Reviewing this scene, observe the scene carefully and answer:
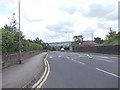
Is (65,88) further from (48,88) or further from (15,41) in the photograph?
(15,41)

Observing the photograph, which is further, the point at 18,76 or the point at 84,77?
the point at 18,76

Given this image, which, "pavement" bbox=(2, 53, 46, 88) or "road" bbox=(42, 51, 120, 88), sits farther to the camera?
"pavement" bbox=(2, 53, 46, 88)

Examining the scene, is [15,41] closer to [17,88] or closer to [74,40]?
[17,88]

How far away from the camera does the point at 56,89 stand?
1385 centimetres

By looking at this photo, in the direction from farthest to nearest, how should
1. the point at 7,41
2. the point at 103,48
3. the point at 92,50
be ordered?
the point at 92,50
the point at 103,48
the point at 7,41

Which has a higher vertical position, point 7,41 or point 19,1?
point 19,1

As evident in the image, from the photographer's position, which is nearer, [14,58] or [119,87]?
[119,87]

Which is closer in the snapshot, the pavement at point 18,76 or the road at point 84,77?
the road at point 84,77

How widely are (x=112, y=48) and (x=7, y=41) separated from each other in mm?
36719

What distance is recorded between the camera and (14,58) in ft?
118

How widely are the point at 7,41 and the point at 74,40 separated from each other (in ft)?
543

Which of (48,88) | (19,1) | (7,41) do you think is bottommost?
(48,88)

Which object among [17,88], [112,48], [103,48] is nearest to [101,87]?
[17,88]

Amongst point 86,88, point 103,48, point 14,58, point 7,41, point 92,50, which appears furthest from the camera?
point 92,50
